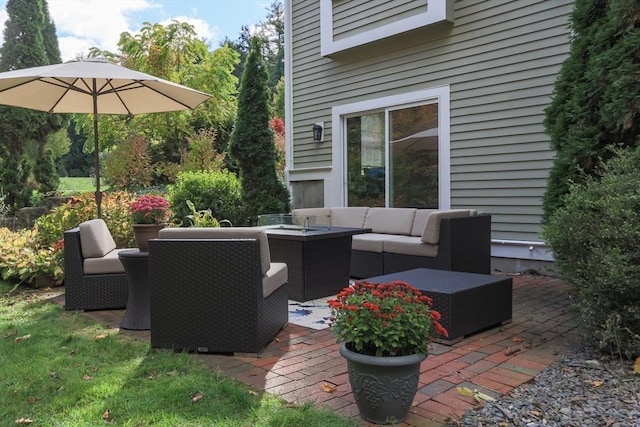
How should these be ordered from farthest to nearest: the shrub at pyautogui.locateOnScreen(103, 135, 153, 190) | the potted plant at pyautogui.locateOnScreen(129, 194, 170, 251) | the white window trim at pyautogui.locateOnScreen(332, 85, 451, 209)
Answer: the shrub at pyautogui.locateOnScreen(103, 135, 153, 190) < the white window trim at pyautogui.locateOnScreen(332, 85, 451, 209) < the potted plant at pyautogui.locateOnScreen(129, 194, 170, 251)

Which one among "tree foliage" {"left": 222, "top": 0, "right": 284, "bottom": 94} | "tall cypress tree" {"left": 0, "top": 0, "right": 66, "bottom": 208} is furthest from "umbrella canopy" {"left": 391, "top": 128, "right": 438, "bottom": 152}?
"tree foliage" {"left": 222, "top": 0, "right": 284, "bottom": 94}

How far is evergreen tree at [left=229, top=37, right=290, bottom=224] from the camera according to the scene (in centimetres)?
773

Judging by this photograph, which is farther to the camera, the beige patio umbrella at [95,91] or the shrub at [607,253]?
the beige patio umbrella at [95,91]

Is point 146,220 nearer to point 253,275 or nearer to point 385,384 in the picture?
point 253,275

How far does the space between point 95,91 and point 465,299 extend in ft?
13.8

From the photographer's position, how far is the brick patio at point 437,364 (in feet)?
7.67

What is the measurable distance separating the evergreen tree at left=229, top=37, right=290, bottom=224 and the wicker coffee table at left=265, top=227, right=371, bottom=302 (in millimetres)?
3036

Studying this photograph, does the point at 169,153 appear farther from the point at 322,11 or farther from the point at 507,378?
the point at 507,378

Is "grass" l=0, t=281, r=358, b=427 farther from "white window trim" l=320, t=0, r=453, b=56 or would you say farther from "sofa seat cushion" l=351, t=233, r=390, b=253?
"white window trim" l=320, t=0, r=453, b=56

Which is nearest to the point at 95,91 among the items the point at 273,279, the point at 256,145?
the point at 256,145

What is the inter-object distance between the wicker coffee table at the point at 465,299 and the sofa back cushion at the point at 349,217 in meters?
2.54

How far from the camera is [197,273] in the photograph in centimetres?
295

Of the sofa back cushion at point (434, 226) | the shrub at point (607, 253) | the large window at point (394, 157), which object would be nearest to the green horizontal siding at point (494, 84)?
the large window at point (394, 157)

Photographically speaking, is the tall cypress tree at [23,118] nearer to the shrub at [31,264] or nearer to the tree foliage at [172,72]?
the tree foliage at [172,72]
